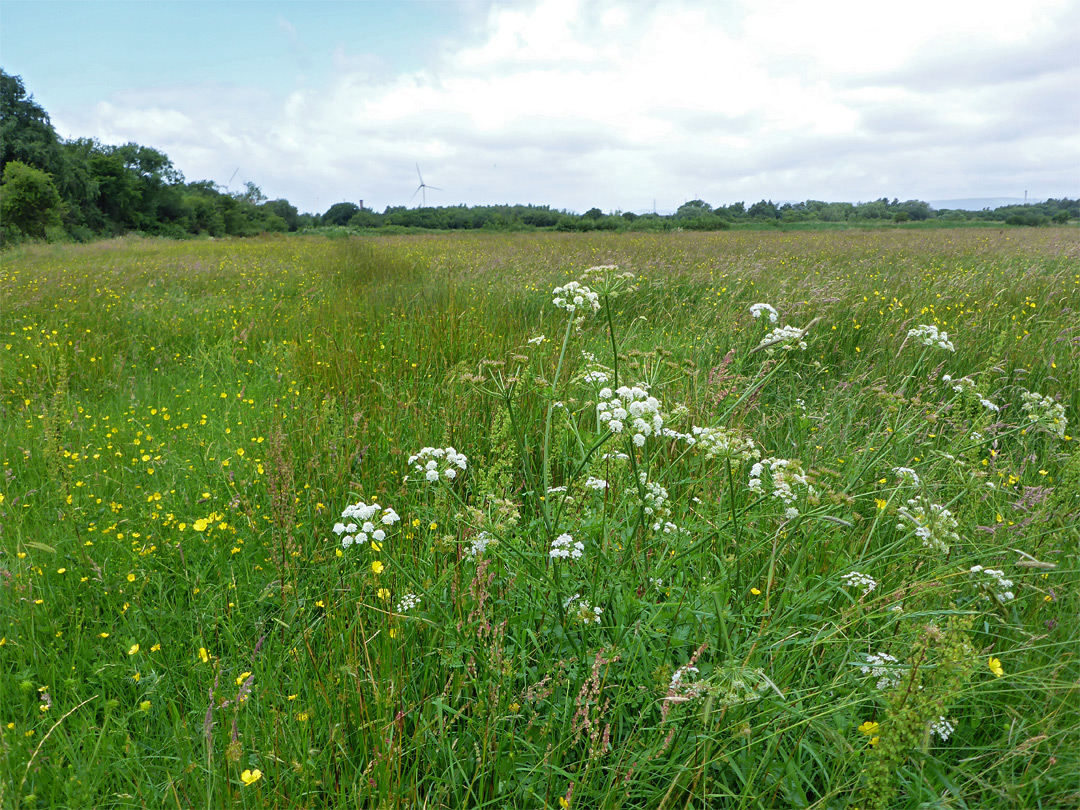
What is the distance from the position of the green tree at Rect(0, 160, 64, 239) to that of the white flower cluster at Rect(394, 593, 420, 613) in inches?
1474

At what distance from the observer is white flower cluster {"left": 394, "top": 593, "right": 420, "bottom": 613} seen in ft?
5.77

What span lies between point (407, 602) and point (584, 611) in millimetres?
614

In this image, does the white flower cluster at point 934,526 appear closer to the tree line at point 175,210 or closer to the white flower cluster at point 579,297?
the white flower cluster at point 579,297

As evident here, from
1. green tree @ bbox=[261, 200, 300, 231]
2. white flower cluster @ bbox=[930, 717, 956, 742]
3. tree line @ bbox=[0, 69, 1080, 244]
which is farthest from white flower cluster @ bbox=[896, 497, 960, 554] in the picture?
green tree @ bbox=[261, 200, 300, 231]

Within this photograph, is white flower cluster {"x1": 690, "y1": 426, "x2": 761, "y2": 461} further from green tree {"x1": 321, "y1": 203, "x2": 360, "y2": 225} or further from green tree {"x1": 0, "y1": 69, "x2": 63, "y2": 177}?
green tree {"x1": 321, "y1": 203, "x2": 360, "y2": 225}

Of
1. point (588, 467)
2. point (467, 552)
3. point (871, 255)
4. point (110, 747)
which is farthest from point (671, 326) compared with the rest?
point (871, 255)

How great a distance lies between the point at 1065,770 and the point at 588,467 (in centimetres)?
158

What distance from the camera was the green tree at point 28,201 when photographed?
93.5 ft

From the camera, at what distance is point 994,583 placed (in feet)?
5.65

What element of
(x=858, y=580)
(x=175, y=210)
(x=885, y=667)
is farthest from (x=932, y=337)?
(x=175, y=210)

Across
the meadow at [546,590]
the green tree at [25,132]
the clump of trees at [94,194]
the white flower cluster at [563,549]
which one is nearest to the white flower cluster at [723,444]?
the meadow at [546,590]

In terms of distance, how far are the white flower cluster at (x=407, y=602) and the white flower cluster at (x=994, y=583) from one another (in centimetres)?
166

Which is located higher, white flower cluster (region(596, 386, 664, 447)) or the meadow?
white flower cluster (region(596, 386, 664, 447))

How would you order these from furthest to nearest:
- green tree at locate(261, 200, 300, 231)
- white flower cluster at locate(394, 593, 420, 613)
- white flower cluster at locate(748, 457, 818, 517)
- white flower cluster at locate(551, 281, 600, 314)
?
1. green tree at locate(261, 200, 300, 231)
2. white flower cluster at locate(551, 281, 600, 314)
3. white flower cluster at locate(394, 593, 420, 613)
4. white flower cluster at locate(748, 457, 818, 517)
